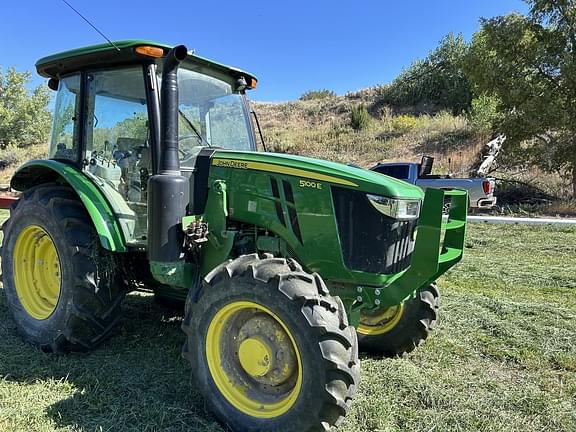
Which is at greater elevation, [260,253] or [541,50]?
[541,50]

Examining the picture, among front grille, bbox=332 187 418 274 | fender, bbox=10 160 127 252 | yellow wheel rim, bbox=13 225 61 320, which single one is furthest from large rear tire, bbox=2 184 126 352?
front grille, bbox=332 187 418 274

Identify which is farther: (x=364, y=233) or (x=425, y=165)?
(x=425, y=165)

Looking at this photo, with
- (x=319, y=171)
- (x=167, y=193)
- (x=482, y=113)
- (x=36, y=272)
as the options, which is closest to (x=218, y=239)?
(x=167, y=193)

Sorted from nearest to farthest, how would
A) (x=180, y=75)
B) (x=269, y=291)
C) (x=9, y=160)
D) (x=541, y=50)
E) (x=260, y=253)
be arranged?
(x=269, y=291) < (x=260, y=253) < (x=180, y=75) < (x=541, y=50) < (x=9, y=160)

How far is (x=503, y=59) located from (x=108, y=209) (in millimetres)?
13973

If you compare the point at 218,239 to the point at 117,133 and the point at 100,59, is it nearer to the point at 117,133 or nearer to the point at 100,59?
the point at 117,133

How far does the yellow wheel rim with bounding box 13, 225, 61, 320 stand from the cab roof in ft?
4.36

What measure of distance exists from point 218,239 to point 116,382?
1.15 m

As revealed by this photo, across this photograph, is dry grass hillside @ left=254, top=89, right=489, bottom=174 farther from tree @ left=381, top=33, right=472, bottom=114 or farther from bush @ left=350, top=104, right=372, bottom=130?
tree @ left=381, top=33, right=472, bottom=114

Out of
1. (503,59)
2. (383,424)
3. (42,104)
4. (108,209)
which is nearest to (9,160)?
(42,104)

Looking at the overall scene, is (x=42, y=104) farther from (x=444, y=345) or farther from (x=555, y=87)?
(x=444, y=345)

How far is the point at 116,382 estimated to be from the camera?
3.20 metres

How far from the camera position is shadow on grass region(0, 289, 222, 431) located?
2.73 meters

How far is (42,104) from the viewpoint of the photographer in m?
27.7
